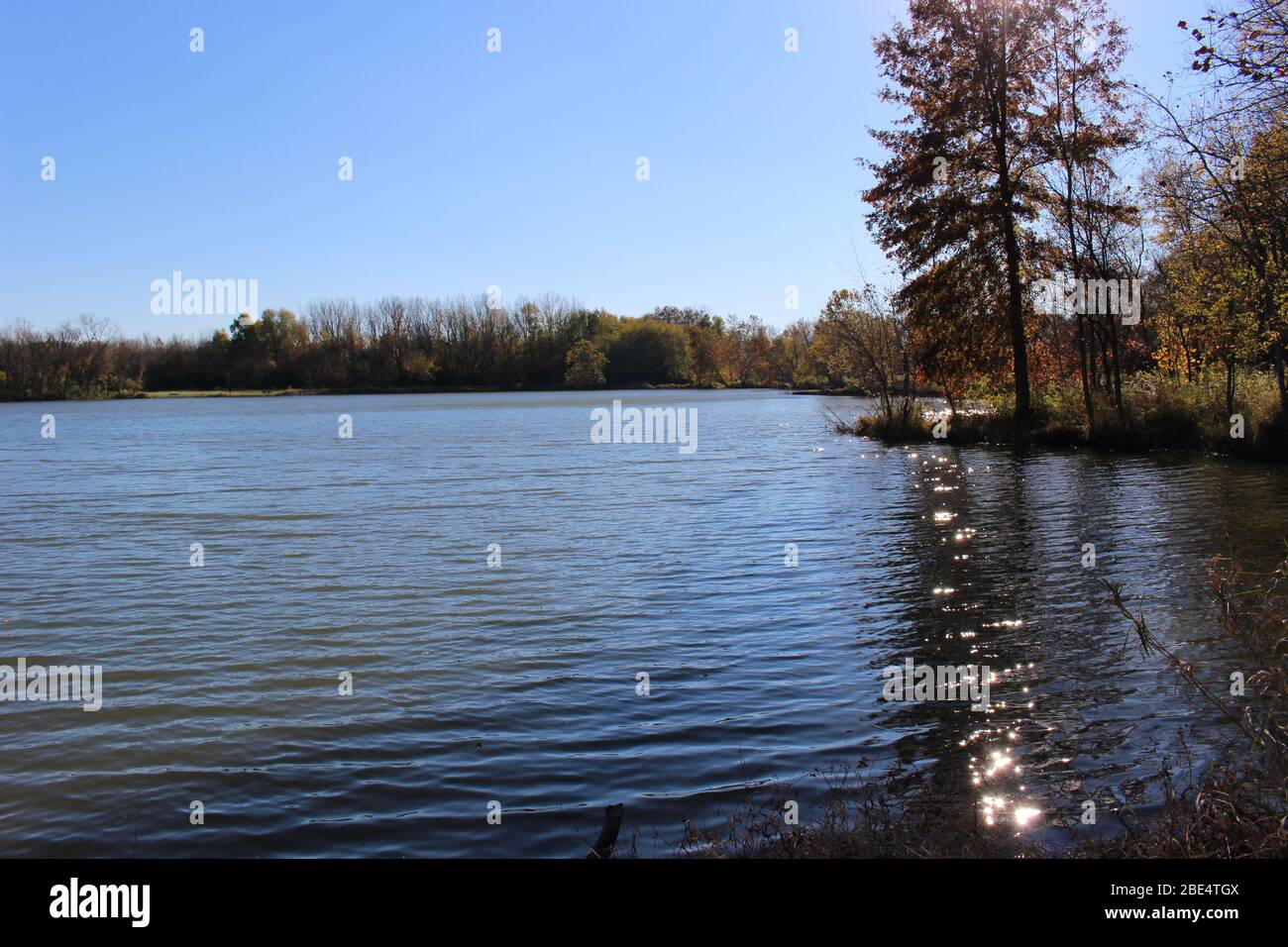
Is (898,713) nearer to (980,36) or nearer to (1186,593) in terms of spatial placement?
(1186,593)

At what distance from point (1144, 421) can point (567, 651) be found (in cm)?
2409

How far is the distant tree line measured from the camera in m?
128

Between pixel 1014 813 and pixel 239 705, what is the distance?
6.49 metres

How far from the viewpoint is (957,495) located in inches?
833

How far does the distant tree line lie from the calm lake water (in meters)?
101

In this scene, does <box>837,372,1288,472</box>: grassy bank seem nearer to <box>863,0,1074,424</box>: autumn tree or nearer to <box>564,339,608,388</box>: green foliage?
<box>863,0,1074,424</box>: autumn tree

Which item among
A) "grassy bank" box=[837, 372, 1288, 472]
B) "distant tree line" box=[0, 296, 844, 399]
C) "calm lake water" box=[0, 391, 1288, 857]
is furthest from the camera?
"distant tree line" box=[0, 296, 844, 399]

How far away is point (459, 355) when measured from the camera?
136 m

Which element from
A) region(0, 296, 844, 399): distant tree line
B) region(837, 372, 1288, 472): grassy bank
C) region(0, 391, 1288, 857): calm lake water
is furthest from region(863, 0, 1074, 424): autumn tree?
region(0, 296, 844, 399): distant tree line

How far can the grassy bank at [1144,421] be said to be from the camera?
24.2 meters

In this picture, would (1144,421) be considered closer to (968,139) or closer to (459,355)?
(968,139)

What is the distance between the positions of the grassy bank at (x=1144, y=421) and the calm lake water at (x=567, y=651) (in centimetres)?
297
